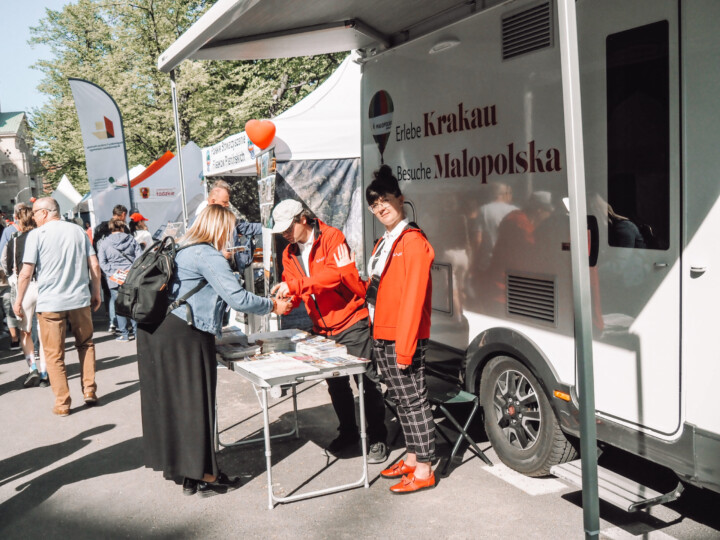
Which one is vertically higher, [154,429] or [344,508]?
[154,429]

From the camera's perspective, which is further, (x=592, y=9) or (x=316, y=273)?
(x=316, y=273)

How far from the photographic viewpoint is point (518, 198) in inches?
150

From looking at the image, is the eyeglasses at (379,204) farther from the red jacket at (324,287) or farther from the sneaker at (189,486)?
the sneaker at (189,486)

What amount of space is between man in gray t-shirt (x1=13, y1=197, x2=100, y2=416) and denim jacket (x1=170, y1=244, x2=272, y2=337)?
231 cm

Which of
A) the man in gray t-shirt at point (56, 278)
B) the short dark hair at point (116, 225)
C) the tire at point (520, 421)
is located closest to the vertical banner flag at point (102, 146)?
the short dark hair at point (116, 225)

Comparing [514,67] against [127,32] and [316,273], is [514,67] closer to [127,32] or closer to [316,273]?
[316,273]

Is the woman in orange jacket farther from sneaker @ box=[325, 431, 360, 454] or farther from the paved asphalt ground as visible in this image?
sneaker @ box=[325, 431, 360, 454]

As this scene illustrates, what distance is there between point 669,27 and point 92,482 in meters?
4.23

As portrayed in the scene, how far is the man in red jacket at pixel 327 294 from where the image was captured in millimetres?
4105

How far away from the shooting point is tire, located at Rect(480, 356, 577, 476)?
3.72 metres

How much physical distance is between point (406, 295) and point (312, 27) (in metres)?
2.49

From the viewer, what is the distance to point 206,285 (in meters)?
3.75

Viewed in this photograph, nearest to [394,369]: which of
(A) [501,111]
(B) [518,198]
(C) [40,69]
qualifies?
(B) [518,198]

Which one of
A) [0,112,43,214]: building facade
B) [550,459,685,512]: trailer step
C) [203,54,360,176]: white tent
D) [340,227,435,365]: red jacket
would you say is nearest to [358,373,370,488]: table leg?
[340,227,435,365]: red jacket
